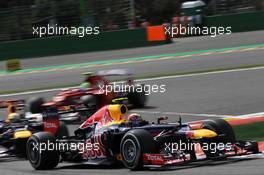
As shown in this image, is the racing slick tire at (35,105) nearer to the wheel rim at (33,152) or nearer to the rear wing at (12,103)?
the rear wing at (12,103)

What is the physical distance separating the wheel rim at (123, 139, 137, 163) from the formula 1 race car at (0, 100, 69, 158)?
2.92m

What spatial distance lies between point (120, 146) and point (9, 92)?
13986 millimetres

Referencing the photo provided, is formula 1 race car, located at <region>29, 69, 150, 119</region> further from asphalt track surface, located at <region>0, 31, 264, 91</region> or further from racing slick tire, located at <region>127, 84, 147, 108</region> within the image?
asphalt track surface, located at <region>0, 31, 264, 91</region>

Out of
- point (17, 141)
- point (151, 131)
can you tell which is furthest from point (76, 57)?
point (151, 131)

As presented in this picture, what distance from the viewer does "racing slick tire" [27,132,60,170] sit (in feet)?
35.6

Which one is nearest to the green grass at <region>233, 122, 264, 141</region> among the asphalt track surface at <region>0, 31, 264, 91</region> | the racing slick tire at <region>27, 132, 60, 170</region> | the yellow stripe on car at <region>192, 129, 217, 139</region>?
the yellow stripe on car at <region>192, 129, 217, 139</region>

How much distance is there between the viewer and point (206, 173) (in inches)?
349

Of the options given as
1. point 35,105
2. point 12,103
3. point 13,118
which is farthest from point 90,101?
point 13,118

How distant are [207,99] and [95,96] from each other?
3138 millimetres

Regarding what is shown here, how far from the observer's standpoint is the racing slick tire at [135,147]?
9.42m

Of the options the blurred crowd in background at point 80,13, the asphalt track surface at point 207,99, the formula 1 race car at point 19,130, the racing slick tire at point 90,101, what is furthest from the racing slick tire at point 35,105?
the blurred crowd in background at point 80,13

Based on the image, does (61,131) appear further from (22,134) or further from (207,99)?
(207,99)

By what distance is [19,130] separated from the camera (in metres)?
13.1

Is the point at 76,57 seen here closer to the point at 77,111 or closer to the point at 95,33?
the point at 95,33
